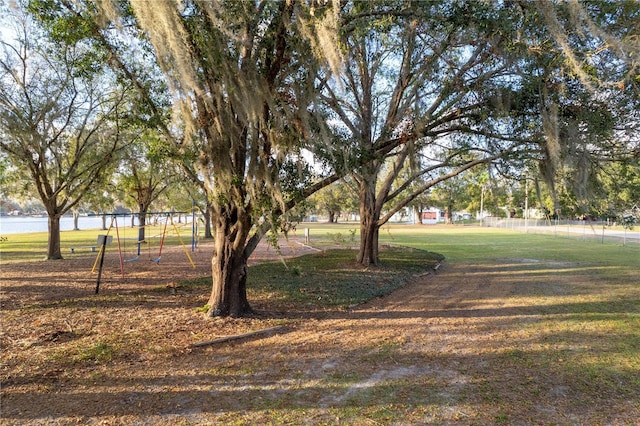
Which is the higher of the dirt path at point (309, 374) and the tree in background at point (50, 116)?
the tree in background at point (50, 116)

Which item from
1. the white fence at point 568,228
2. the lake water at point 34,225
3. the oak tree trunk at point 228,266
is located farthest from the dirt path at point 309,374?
the lake water at point 34,225

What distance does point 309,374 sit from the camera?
3.95 m

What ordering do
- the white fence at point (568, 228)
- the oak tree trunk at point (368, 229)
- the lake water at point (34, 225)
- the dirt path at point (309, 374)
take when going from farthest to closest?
the lake water at point (34, 225) → the white fence at point (568, 228) → the oak tree trunk at point (368, 229) → the dirt path at point (309, 374)

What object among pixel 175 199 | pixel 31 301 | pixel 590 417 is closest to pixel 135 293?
pixel 31 301

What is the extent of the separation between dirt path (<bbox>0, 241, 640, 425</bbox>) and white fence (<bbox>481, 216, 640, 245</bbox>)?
24288mm

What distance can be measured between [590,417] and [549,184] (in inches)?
203

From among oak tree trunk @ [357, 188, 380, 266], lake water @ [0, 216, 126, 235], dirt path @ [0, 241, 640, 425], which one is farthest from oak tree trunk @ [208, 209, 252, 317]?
lake water @ [0, 216, 126, 235]

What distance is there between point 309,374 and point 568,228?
33.7 metres

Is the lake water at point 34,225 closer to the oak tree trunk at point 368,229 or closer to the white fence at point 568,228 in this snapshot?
the oak tree trunk at point 368,229

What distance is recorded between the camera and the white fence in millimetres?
26297

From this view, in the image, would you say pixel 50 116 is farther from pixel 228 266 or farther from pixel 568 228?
pixel 568 228

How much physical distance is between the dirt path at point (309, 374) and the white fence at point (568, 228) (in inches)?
956

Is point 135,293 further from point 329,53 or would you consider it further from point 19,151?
point 19,151

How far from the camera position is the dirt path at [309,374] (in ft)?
10.3
